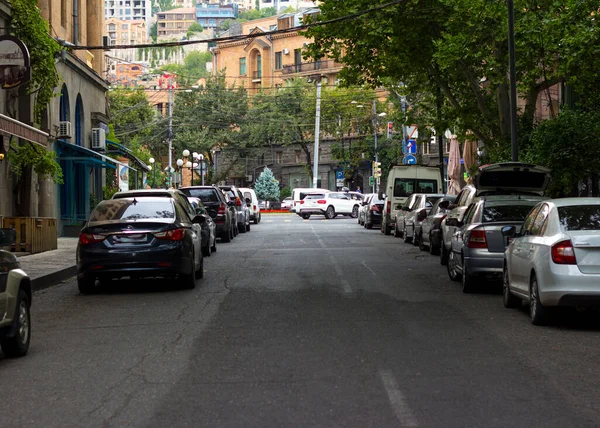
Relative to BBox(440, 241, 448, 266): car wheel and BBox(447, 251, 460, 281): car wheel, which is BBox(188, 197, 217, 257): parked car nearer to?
BBox(440, 241, 448, 266): car wheel

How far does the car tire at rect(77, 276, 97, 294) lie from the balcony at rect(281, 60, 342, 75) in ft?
247

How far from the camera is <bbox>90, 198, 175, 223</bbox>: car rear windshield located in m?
16.2

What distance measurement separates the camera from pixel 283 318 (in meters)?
12.7

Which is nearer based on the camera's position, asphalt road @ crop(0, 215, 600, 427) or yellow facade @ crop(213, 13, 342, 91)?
asphalt road @ crop(0, 215, 600, 427)

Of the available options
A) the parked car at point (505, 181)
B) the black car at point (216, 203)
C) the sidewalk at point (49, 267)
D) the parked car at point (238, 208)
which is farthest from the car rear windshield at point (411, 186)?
the parked car at point (505, 181)

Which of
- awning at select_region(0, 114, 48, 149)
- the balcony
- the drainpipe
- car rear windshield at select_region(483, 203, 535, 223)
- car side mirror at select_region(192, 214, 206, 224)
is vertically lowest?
car side mirror at select_region(192, 214, 206, 224)

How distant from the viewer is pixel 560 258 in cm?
1141

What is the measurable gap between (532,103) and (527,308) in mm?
19035

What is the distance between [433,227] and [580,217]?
13.3 meters

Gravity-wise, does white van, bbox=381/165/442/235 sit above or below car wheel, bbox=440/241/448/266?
above

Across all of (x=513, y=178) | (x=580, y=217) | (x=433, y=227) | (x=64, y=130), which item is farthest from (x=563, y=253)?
(x=64, y=130)

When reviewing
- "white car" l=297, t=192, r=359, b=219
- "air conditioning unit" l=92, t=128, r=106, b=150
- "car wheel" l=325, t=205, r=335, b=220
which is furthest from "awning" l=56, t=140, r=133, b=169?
"car wheel" l=325, t=205, r=335, b=220

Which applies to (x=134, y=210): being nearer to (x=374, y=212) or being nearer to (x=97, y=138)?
(x=97, y=138)

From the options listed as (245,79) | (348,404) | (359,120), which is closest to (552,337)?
(348,404)
